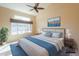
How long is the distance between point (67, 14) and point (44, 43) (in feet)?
2.25

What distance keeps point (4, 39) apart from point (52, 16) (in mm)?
979

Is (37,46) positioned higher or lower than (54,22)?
lower

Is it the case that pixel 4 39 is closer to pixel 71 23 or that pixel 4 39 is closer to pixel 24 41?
pixel 24 41

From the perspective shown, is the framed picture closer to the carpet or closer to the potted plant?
the carpet

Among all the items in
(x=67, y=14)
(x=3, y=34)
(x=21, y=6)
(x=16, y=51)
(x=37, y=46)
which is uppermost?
(x=21, y=6)

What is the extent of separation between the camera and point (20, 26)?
156cm

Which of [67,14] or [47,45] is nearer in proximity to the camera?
[47,45]

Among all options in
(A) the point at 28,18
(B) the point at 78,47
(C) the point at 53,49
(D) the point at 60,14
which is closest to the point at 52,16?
(D) the point at 60,14

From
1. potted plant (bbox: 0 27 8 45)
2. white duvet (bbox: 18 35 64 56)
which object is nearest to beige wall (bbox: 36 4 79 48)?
white duvet (bbox: 18 35 64 56)

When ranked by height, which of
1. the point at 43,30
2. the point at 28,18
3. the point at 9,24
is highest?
the point at 28,18

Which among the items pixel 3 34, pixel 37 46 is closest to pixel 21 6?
pixel 3 34

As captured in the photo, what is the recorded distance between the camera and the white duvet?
1344mm

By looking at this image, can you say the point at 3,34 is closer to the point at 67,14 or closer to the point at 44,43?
the point at 44,43

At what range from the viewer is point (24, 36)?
1.57m
